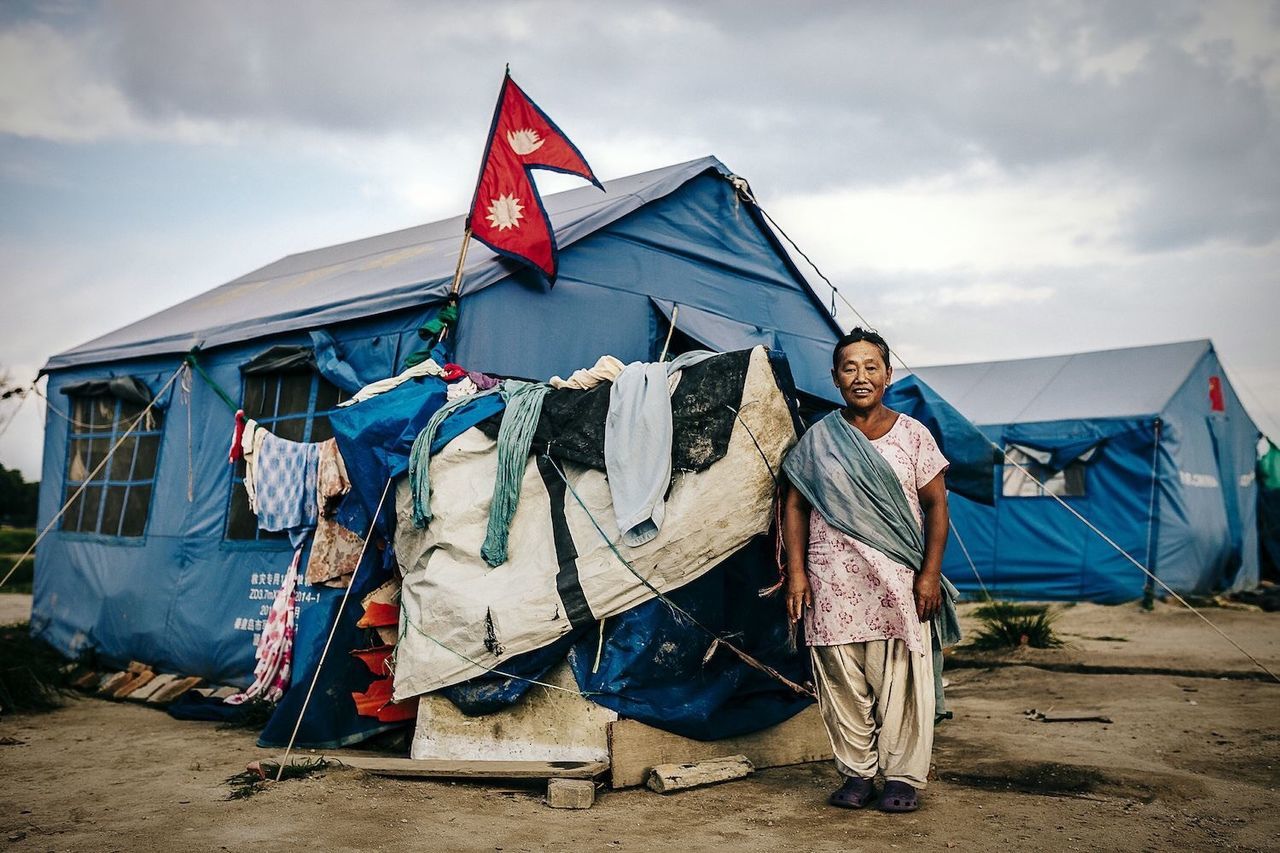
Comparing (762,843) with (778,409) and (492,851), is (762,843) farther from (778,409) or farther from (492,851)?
(778,409)

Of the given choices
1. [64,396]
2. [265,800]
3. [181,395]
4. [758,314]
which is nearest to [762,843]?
[265,800]

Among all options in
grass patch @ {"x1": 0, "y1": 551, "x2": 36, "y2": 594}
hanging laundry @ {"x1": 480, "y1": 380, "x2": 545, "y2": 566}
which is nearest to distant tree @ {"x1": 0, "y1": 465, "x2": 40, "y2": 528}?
grass patch @ {"x1": 0, "y1": 551, "x2": 36, "y2": 594}

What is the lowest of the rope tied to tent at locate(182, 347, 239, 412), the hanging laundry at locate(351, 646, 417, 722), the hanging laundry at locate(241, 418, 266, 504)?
the hanging laundry at locate(351, 646, 417, 722)

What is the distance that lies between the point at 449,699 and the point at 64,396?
5.75 meters

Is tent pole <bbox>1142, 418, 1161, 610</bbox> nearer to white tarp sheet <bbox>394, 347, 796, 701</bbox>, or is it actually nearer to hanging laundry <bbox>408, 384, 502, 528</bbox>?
white tarp sheet <bbox>394, 347, 796, 701</bbox>

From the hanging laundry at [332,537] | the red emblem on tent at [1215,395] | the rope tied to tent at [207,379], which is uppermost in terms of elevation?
the red emblem on tent at [1215,395]

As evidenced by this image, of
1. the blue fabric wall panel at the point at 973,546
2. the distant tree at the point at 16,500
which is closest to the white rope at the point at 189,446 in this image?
the blue fabric wall panel at the point at 973,546

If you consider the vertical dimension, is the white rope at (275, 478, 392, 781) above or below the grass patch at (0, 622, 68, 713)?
above

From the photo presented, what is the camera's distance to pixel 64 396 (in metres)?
8.30

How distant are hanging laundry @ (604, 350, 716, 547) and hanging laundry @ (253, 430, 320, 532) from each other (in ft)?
7.22

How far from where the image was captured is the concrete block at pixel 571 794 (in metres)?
3.69

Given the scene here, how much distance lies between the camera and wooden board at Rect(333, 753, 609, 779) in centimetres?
392

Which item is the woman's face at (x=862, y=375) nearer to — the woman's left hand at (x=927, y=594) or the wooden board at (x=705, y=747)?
the woman's left hand at (x=927, y=594)

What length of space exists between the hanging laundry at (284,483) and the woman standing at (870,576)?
297cm
